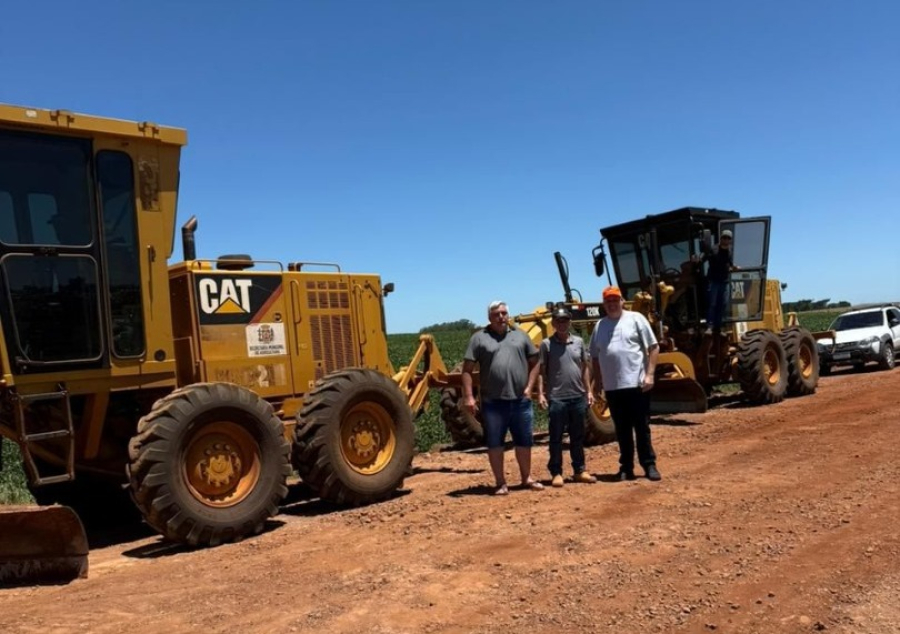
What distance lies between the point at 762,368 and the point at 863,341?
7.80 meters

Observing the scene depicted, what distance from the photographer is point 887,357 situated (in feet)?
66.5

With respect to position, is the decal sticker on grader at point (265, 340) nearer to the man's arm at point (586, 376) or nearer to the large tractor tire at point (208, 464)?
the large tractor tire at point (208, 464)

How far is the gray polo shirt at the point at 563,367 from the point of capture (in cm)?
776

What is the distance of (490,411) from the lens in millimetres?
7520

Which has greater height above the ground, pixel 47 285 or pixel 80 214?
pixel 80 214

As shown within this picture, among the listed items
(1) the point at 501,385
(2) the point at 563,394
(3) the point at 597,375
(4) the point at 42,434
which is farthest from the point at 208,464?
(3) the point at 597,375

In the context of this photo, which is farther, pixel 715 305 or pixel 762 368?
pixel 762 368

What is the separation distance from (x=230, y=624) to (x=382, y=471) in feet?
11.5

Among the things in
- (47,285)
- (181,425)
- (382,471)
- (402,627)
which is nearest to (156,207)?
(47,285)

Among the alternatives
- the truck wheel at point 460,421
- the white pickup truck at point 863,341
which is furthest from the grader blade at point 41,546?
the white pickup truck at point 863,341

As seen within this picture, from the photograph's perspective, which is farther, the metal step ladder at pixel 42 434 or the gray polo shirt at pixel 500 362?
the gray polo shirt at pixel 500 362

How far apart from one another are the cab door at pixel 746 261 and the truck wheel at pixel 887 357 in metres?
7.28

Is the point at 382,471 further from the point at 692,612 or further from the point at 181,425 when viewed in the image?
the point at 692,612

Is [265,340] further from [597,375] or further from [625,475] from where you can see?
[625,475]
